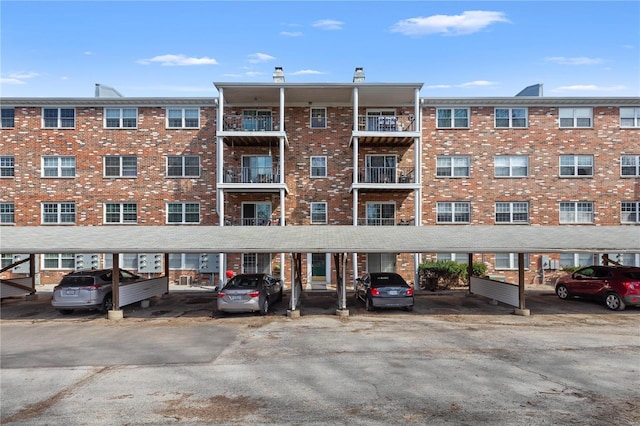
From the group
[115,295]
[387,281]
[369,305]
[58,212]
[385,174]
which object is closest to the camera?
[115,295]

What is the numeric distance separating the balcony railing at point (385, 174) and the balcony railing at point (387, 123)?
2228mm

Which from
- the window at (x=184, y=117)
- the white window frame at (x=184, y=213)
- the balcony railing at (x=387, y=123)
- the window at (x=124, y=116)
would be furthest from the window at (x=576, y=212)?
the window at (x=124, y=116)

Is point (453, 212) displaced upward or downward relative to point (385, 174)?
downward

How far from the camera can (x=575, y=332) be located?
12.1 m

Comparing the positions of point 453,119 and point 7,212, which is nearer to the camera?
point 7,212

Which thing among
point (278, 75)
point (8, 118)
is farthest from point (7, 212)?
point (278, 75)

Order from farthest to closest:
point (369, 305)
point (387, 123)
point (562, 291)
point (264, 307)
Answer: point (387, 123), point (562, 291), point (369, 305), point (264, 307)

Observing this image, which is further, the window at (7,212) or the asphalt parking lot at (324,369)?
the window at (7,212)

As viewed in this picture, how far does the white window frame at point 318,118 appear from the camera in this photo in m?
25.0

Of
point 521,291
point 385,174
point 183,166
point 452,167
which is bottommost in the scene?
point 521,291

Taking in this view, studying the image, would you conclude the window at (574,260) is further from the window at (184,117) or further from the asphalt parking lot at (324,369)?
the window at (184,117)

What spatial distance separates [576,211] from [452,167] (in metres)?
7.68

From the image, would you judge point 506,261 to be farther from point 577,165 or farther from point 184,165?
point 184,165

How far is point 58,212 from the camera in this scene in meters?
24.8
